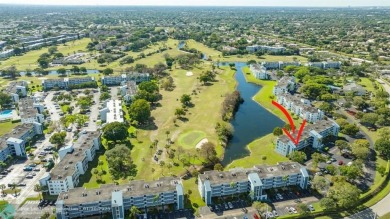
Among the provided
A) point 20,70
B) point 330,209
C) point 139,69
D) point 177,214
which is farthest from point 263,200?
point 20,70

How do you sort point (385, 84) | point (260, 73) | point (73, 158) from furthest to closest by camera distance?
point (260, 73) → point (385, 84) → point (73, 158)

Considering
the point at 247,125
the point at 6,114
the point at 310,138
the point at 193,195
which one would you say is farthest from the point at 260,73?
the point at 6,114

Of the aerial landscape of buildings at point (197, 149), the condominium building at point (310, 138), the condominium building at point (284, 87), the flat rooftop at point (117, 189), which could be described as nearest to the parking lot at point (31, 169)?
the aerial landscape of buildings at point (197, 149)

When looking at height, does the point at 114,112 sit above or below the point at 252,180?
below

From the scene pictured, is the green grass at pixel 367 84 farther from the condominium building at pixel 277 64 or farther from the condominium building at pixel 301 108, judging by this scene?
the condominium building at pixel 301 108

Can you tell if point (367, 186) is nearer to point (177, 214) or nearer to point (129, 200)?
point (177, 214)

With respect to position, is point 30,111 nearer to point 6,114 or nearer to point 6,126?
point 6,126

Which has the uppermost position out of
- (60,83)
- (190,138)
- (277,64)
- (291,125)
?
(277,64)

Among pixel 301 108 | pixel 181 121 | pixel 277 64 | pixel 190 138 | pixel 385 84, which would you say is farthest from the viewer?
pixel 277 64
